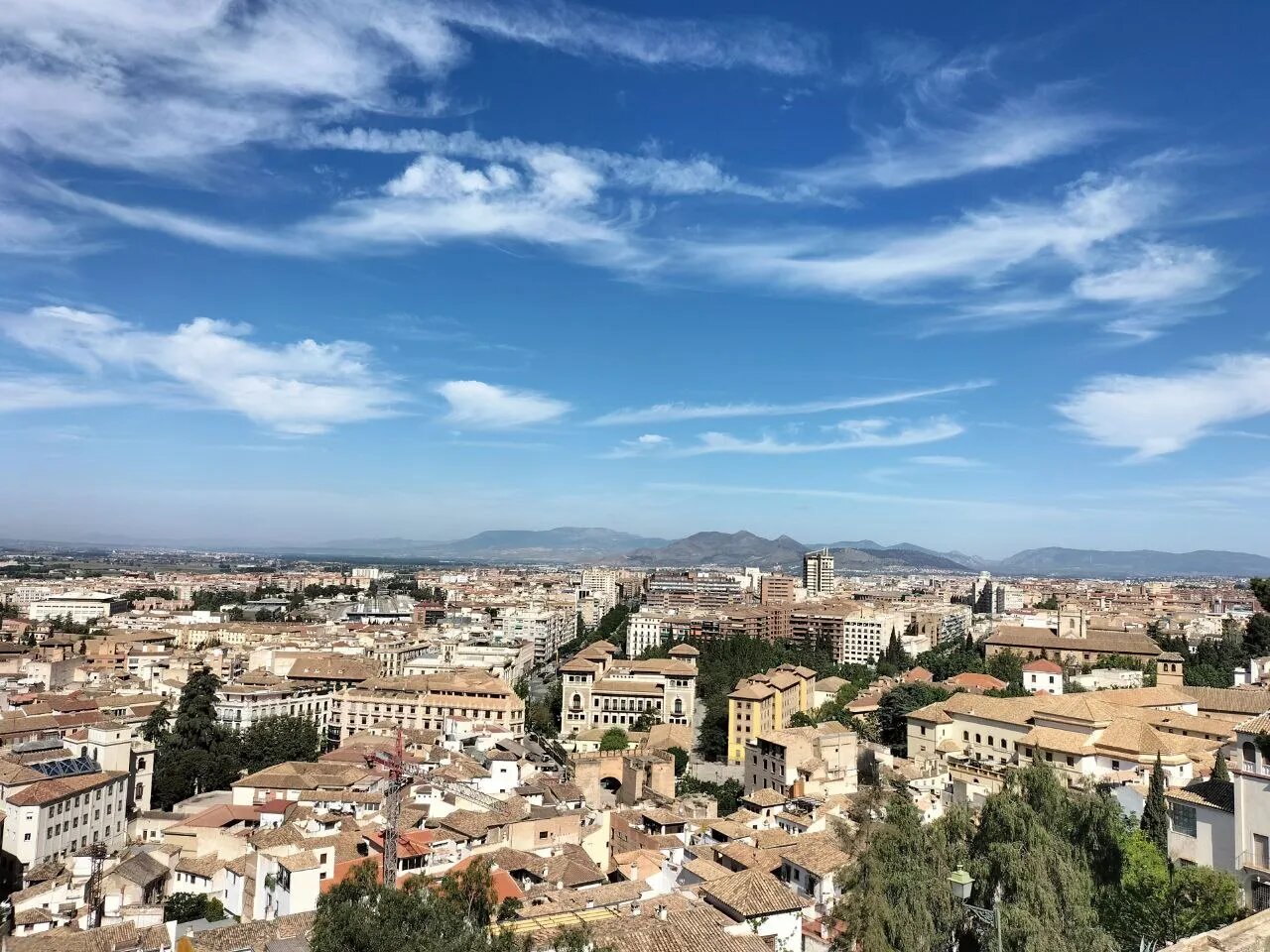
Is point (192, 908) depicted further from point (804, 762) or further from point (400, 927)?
point (804, 762)

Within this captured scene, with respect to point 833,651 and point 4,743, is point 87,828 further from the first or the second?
point 833,651

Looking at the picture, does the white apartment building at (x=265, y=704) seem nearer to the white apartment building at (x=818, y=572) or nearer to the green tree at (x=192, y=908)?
the green tree at (x=192, y=908)

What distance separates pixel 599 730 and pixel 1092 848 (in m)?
25.7

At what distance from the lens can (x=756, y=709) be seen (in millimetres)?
32406

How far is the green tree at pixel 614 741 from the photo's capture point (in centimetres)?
3150

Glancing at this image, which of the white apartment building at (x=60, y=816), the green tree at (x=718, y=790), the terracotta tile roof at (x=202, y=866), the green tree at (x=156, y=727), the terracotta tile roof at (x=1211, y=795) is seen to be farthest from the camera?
the green tree at (x=156, y=727)

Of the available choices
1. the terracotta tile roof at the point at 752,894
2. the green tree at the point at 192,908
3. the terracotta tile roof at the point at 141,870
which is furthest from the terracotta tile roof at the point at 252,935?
the terracotta tile roof at the point at 752,894

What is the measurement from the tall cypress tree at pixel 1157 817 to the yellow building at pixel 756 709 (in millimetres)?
17661

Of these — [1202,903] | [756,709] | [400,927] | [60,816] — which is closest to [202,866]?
[60,816]

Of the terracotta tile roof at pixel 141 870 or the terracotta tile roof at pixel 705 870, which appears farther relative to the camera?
the terracotta tile roof at pixel 141 870

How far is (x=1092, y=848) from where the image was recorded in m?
12.1

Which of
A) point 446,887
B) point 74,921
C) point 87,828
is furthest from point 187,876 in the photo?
point 446,887

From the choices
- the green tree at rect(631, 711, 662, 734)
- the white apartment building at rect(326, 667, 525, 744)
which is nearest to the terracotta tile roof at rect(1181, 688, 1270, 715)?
the green tree at rect(631, 711, 662, 734)

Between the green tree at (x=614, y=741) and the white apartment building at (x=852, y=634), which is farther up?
the white apartment building at (x=852, y=634)
